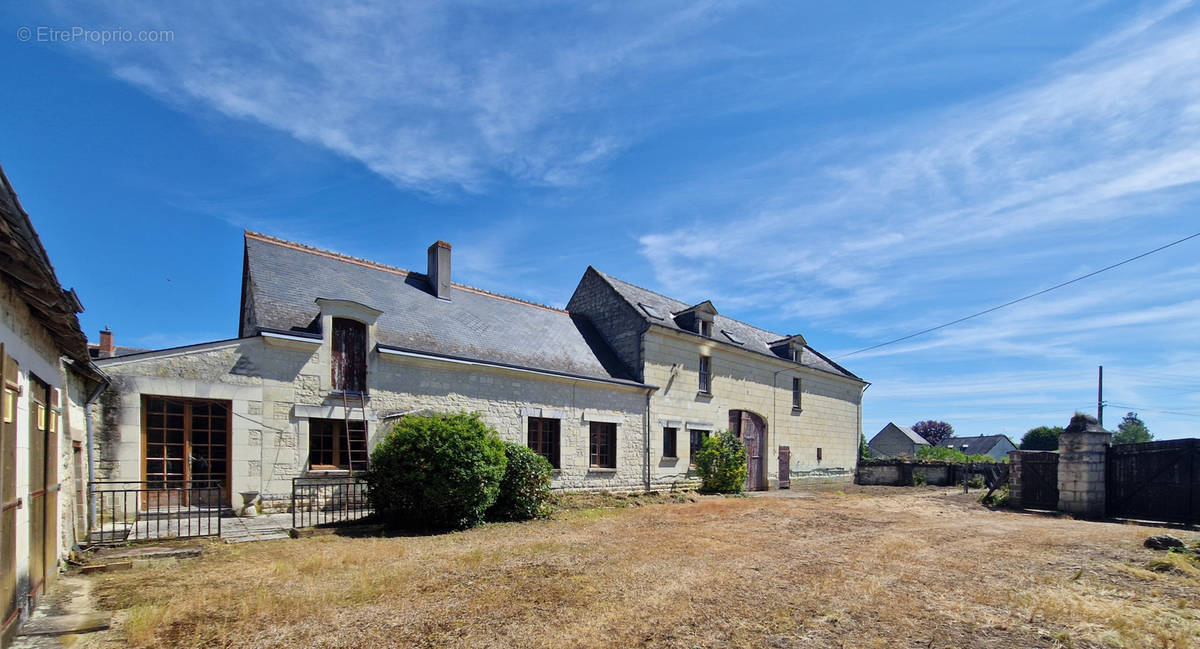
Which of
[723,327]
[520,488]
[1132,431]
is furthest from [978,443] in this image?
[520,488]

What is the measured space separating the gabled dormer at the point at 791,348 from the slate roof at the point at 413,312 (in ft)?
30.6

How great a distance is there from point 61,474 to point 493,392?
816 cm

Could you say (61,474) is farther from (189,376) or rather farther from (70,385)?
(189,376)

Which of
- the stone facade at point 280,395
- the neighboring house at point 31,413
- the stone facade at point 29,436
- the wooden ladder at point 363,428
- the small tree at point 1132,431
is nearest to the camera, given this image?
the neighboring house at point 31,413

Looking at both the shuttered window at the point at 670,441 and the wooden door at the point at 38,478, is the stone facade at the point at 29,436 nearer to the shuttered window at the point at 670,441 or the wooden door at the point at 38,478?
the wooden door at the point at 38,478

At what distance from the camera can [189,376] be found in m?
10.2

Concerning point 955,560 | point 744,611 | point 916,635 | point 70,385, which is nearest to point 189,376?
point 70,385

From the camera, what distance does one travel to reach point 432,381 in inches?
514

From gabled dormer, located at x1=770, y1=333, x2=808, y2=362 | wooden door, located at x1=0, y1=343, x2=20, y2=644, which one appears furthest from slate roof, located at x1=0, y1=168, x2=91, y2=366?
gabled dormer, located at x1=770, y1=333, x2=808, y2=362

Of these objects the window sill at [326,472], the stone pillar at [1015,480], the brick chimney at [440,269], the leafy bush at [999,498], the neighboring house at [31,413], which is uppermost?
the brick chimney at [440,269]

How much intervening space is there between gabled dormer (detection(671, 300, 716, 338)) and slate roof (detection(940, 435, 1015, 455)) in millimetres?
49098

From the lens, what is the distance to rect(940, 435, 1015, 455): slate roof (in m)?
56.5

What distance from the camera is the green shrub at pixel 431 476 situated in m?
9.65

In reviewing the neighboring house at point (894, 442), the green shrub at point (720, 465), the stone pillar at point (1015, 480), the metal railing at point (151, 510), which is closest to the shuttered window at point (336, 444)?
the metal railing at point (151, 510)
